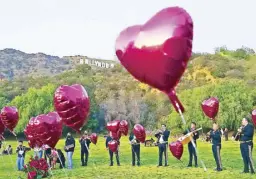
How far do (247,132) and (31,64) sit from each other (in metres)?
137

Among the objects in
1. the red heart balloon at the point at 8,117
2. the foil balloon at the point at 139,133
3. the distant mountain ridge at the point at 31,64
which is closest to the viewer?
the red heart balloon at the point at 8,117

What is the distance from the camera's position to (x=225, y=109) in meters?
45.5

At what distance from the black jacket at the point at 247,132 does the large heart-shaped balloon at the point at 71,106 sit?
5.76 m

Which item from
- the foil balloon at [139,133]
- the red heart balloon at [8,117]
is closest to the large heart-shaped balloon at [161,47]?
the red heart balloon at [8,117]

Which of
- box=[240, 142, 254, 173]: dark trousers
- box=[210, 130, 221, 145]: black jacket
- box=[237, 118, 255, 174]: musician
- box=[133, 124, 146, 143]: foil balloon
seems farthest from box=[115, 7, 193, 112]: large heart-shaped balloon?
box=[133, 124, 146, 143]: foil balloon

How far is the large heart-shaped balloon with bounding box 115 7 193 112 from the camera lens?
5930 millimetres

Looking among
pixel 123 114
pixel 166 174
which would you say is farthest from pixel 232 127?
pixel 166 174

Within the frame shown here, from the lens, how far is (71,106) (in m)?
9.70

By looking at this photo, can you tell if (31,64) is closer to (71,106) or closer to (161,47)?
(71,106)

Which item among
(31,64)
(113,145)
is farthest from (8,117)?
(31,64)

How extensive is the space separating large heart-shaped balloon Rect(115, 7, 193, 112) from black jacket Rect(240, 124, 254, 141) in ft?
27.0

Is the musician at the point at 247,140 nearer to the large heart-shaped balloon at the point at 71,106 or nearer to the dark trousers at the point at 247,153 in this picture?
the dark trousers at the point at 247,153

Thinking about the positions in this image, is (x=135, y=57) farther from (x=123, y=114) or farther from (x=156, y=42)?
(x=123, y=114)

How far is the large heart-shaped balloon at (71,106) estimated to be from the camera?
9688mm
